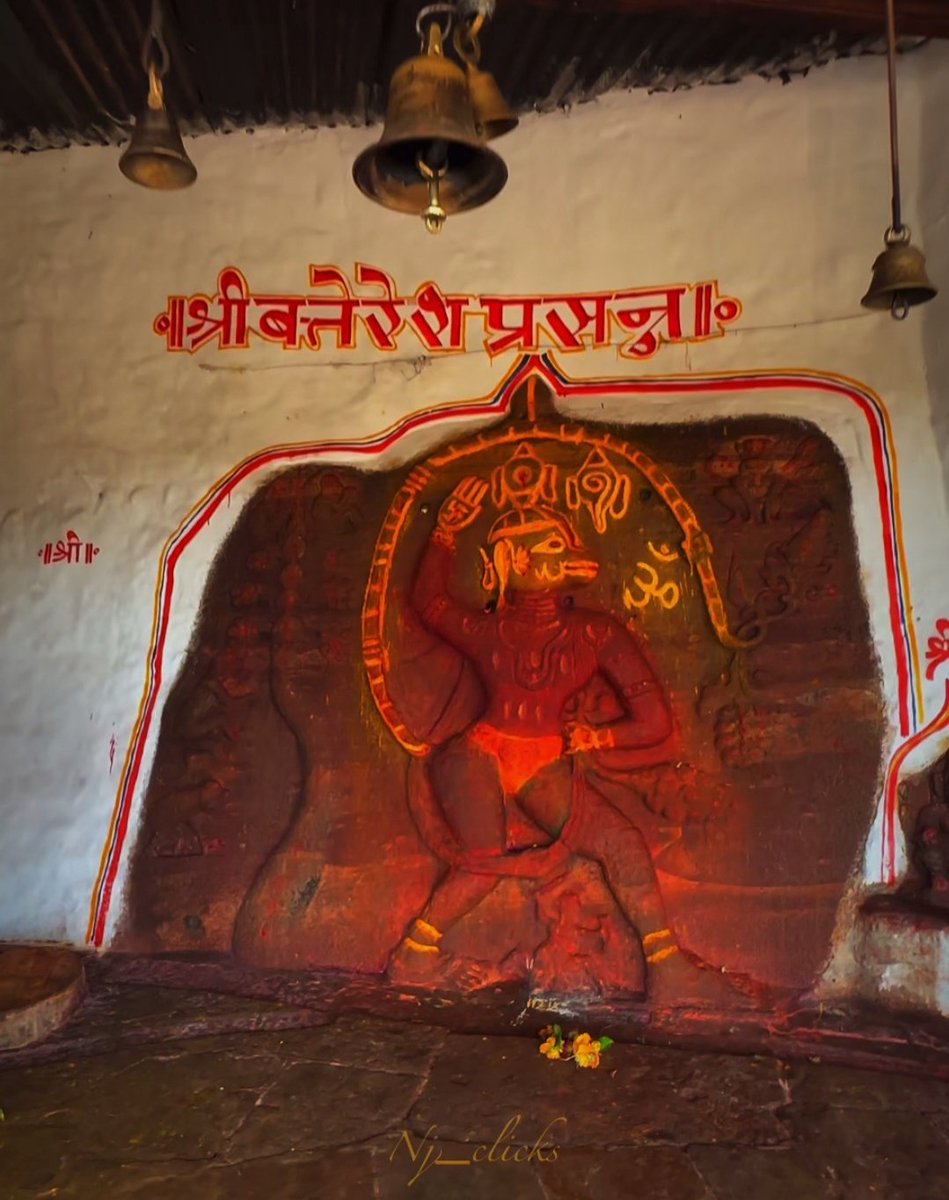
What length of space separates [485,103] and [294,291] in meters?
1.67

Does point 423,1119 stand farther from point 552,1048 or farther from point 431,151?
point 431,151

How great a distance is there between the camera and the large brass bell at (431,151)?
2221 millimetres

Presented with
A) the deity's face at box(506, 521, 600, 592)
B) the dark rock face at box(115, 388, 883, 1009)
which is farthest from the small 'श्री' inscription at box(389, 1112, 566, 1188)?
the deity's face at box(506, 521, 600, 592)

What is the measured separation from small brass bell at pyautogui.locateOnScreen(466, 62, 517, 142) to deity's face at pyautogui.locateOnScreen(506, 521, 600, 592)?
59.1 inches

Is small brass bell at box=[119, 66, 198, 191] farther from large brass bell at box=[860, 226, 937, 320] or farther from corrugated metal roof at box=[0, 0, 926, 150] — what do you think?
large brass bell at box=[860, 226, 937, 320]

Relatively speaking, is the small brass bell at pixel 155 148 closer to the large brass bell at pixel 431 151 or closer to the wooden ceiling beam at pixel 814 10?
the large brass bell at pixel 431 151

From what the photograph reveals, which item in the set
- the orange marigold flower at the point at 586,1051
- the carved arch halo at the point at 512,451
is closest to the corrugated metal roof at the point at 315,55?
the carved arch halo at the point at 512,451

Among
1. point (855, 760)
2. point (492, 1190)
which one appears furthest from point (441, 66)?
point (492, 1190)

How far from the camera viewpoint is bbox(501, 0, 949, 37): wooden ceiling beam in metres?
3.22

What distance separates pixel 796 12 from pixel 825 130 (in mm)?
559

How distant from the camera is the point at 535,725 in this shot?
3.55 meters

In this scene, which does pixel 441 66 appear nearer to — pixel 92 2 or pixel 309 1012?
pixel 92 2

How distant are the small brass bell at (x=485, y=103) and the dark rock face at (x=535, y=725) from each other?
134 cm

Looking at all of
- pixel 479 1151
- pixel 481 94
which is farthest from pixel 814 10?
pixel 479 1151
